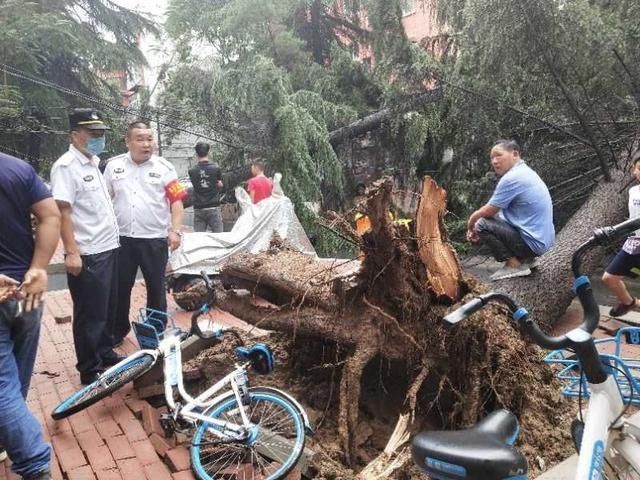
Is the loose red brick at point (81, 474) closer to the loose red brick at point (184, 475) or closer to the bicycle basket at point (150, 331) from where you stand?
the loose red brick at point (184, 475)

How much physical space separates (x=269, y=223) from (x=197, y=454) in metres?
4.41

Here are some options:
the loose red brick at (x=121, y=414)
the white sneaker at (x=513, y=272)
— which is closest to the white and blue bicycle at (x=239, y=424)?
the loose red brick at (x=121, y=414)

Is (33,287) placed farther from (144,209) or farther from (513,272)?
(513,272)

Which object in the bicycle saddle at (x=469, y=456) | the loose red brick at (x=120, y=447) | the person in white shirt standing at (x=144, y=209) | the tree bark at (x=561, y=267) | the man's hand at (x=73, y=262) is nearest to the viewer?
the bicycle saddle at (x=469, y=456)

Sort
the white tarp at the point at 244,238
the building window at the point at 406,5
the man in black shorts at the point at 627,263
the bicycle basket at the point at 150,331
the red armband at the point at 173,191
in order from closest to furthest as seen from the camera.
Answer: the bicycle basket at the point at 150,331 → the red armband at the point at 173,191 → the man in black shorts at the point at 627,263 → the white tarp at the point at 244,238 → the building window at the point at 406,5

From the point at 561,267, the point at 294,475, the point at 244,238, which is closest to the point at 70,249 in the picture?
the point at 294,475

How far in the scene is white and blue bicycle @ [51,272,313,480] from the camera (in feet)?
9.89

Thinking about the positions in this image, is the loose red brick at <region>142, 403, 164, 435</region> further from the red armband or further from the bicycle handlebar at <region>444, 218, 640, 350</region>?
the bicycle handlebar at <region>444, 218, 640, 350</region>

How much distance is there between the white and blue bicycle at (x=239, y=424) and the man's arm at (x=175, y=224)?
1358 millimetres

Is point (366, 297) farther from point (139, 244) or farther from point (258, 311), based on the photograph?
point (139, 244)

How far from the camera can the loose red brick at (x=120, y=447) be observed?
10.5ft

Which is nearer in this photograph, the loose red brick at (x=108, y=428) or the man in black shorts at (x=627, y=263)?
the loose red brick at (x=108, y=428)

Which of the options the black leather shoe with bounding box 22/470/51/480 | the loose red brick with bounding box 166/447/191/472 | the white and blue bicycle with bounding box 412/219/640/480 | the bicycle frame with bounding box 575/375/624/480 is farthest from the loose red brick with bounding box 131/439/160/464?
the bicycle frame with bounding box 575/375/624/480

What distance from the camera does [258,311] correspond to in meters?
4.23
